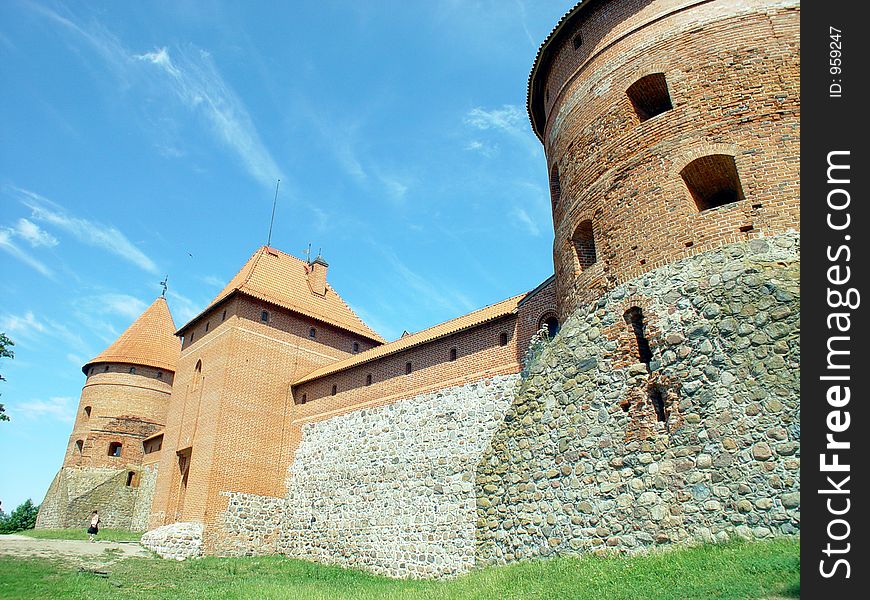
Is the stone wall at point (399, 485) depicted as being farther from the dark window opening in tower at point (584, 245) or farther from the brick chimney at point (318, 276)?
the brick chimney at point (318, 276)

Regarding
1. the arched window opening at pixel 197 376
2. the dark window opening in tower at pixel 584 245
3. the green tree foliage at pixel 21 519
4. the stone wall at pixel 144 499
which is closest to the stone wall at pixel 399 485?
the dark window opening in tower at pixel 584 245

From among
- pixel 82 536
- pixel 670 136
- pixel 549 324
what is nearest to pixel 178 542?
pixel 82 536

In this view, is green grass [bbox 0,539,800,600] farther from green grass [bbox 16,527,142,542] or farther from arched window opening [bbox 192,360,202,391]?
arched window opening [bbox 192,360,202,391]

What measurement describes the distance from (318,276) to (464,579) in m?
13.4

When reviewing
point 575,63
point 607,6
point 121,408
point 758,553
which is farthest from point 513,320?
point 121,408

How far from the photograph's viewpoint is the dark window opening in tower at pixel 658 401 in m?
7.41

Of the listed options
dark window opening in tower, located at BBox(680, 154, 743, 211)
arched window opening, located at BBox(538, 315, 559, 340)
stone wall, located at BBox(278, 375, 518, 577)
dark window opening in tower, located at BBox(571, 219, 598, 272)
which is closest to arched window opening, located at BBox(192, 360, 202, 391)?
stone wall, located at BBox(278, 375, 518, 577)

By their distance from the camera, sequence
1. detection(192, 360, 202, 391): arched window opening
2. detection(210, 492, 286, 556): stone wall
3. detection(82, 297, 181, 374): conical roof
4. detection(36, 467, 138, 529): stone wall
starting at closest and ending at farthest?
detection(210, 492, 286, 556): stone wall → detection(192, 360, 202, 391): arched window opening → detection(36, 467, 138, 529): stone wall → detection(82, 297, 181, 374): conical roof

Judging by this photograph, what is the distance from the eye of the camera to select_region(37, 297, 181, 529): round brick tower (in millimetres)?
21422

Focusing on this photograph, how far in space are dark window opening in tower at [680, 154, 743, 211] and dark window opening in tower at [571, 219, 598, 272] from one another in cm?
165

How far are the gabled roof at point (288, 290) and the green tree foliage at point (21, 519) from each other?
1921cm

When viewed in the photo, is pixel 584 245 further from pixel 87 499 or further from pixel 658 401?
pixel 87 499
